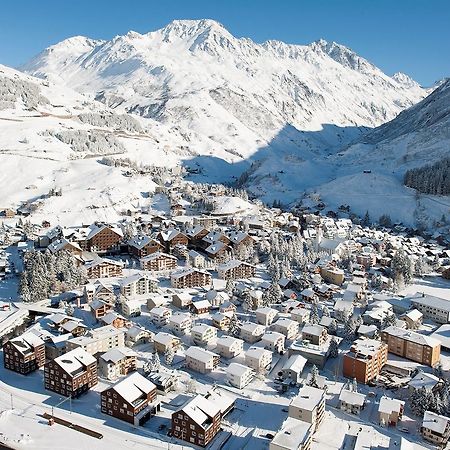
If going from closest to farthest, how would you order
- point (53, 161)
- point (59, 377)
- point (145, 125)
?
point (59, 377)
point (53, 161)
point (145, 125)

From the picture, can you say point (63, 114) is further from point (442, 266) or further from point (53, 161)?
point (442, 266)

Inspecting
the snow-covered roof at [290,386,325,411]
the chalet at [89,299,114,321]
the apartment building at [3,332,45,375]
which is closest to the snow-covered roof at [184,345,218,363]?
the snow-covered roof at [290,386,325,411]

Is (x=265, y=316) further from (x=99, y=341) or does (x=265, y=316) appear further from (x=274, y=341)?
(x=99, y=341)

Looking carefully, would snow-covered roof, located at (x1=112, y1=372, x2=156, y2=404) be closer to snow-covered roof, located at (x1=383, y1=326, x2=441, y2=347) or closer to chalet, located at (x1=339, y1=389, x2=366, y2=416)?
chalet, located at (x1=339, y1=389, x2=366, y2=416)

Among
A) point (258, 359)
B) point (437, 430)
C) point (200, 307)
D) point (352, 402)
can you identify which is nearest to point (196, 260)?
point (200, 307)

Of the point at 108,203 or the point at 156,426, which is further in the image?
the point at 108,203

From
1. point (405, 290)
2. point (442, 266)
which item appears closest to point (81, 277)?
point (405, 290)
